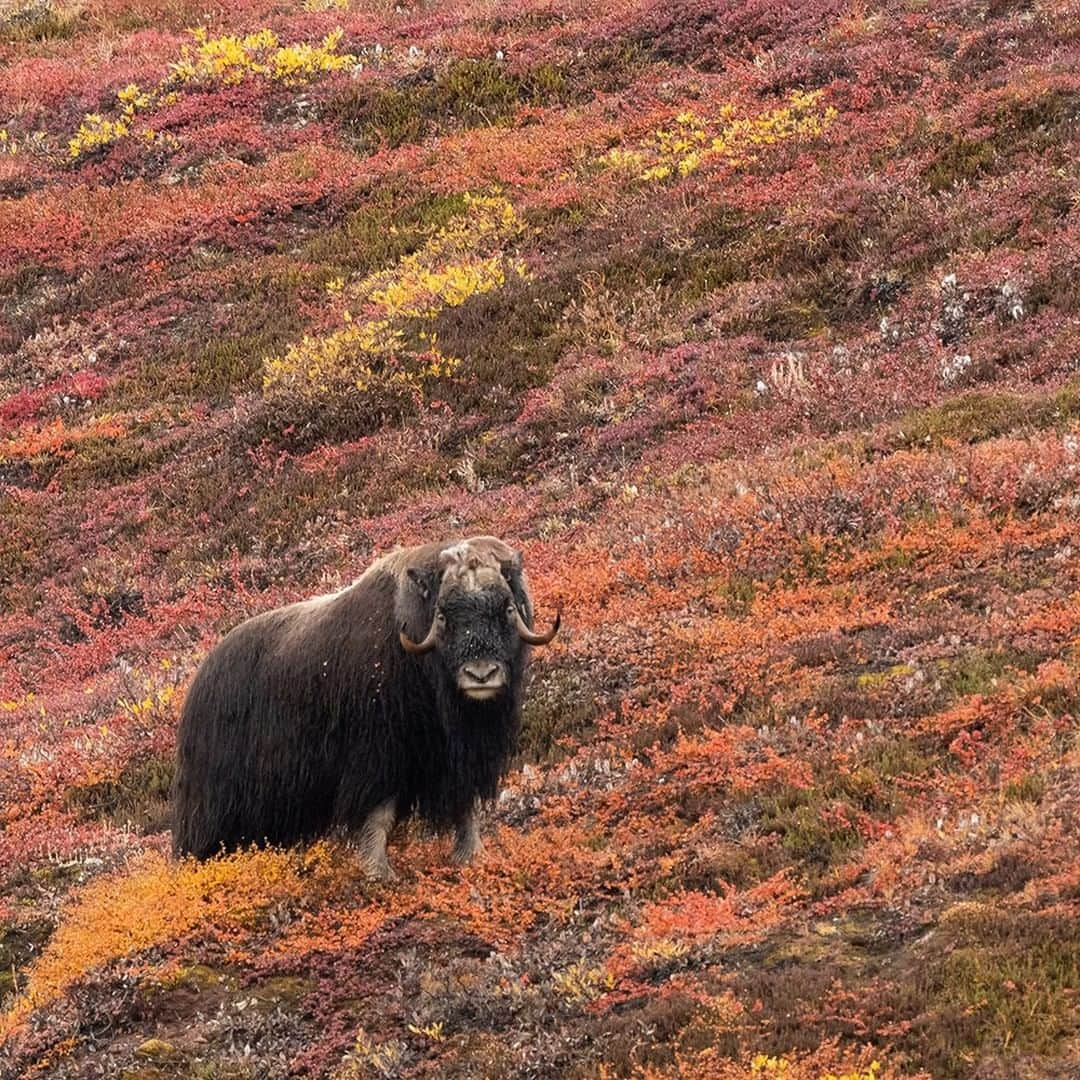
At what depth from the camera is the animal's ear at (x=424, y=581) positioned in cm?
905

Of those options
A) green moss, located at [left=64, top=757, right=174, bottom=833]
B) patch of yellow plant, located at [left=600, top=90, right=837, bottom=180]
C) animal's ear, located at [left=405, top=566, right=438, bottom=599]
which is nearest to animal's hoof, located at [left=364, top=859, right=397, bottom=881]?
animal's ear, located at [left=405, top=566, right=438, bottom=599]

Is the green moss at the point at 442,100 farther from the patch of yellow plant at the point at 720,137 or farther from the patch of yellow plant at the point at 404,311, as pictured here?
the patch of yellow plant at the point at 404,311

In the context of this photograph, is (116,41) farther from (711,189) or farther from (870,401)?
(870,401)

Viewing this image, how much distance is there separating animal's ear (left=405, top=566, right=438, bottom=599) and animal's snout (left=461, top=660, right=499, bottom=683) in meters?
0.62

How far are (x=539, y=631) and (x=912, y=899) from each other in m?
5.66

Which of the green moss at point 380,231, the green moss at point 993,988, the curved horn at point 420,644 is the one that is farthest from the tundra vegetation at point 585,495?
the curved horn at point 420,644

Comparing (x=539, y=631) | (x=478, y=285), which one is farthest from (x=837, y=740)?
(x=478, y=285)

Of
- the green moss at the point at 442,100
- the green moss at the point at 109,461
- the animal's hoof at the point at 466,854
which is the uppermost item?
the green moss at the point at 442,100

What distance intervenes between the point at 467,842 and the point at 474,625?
4.49 ft

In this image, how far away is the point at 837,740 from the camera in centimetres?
962

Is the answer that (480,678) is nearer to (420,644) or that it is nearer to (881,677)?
(420,644)

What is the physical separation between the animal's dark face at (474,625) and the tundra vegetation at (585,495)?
1.16m

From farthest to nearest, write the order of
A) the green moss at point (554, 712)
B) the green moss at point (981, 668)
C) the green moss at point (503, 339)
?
the green moss at point (503, 339) < the green moss at point (554, 712) < the green moss at point (981, 668)

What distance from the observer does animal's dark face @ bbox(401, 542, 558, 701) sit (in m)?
8.63
